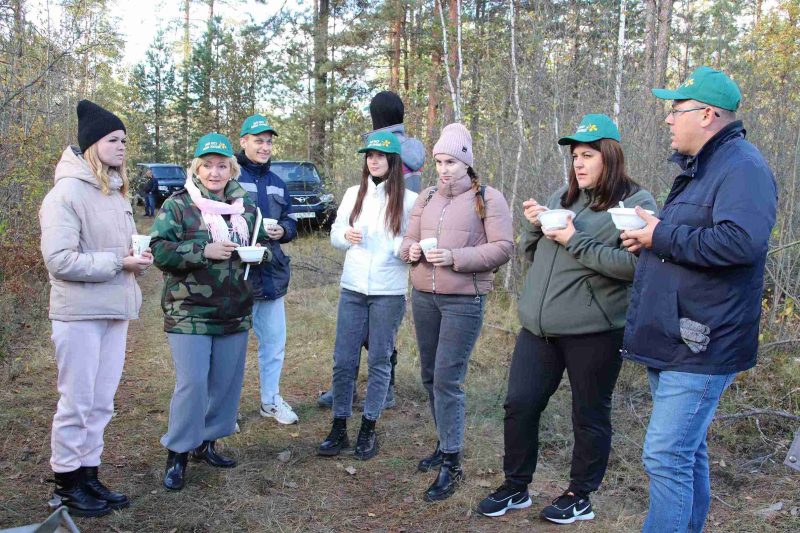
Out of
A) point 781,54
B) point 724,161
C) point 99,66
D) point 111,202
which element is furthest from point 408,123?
point 724,161

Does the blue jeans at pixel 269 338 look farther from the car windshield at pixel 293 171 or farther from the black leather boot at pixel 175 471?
the car windshield at pixel 293 171

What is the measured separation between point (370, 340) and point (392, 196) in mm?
943

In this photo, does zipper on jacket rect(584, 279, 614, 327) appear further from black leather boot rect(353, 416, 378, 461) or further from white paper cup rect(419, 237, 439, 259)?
black leather boot rect(353, 416, 378, 461)

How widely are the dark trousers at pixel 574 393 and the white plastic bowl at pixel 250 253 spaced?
4.94ft

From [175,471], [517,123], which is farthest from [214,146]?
[517,123]

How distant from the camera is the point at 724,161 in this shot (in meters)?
2.54

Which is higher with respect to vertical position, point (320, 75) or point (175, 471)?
point (320, 75)

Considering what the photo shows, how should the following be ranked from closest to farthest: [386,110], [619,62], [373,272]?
1. [373,272]
2. [386,110]
3. [619,62]

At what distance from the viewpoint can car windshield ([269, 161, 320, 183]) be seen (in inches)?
576

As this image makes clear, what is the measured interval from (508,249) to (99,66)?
45.3 feet

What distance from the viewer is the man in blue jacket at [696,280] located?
2.46m

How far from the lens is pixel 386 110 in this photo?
4.96m

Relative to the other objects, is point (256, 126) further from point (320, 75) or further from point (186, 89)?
point (186, 89)

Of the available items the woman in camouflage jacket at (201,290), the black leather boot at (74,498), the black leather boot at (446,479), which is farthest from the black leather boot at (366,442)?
the black leather boot at (74,498)
